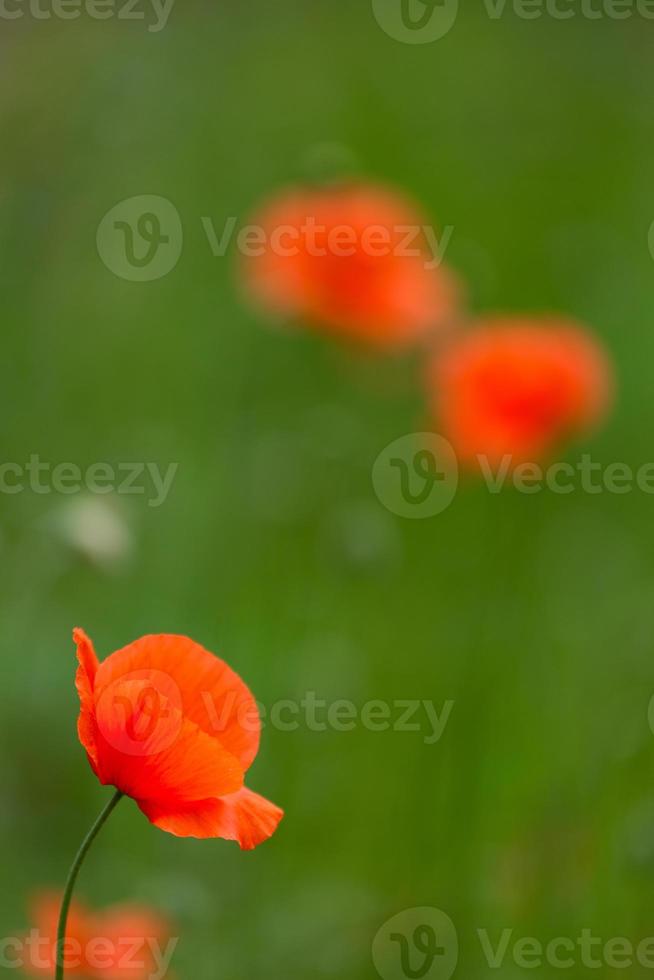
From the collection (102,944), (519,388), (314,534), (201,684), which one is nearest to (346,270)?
(519,388)

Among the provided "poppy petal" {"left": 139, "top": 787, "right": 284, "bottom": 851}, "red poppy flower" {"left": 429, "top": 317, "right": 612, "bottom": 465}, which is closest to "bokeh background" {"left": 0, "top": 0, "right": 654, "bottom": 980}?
"red poppy flower" {"left": 429, "top": 317, "right": 612, "bottom": 465}

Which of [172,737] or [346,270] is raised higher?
[346,270]

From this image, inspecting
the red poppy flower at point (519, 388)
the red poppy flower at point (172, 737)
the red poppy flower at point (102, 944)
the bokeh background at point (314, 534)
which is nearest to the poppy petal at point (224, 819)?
the red poppy flower at point (172, 737)

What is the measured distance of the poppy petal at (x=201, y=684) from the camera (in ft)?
2.95

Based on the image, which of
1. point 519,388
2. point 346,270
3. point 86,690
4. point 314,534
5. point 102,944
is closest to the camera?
point 86,690

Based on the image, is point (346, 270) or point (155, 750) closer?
point (155, 750)

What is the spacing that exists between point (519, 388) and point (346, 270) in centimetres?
36

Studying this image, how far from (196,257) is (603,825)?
2138mm

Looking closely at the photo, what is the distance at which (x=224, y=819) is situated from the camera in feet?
3.01

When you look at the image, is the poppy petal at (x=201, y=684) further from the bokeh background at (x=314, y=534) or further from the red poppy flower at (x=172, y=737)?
the bokeh background at (x=314, y=534)

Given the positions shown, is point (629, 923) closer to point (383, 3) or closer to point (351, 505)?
point (351, 505)

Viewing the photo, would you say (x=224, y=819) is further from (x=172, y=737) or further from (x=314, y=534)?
(x=314, y=534)

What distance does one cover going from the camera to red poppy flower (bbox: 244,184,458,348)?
2.18 m

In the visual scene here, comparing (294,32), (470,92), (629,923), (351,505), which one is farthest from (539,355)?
(294,32)
